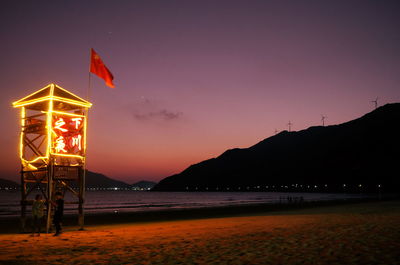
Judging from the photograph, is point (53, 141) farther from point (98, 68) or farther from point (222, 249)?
point (222, 249)

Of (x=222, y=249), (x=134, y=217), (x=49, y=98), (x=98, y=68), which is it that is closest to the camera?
(x=222, y=249)

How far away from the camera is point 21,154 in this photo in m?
17.9

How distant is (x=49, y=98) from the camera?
17125 mm

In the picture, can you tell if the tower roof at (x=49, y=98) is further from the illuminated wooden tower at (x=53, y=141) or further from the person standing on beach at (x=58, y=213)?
the person standing on beach at (x=58, y=213)

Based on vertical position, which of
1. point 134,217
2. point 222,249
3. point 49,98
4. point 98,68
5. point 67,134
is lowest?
point 134,217

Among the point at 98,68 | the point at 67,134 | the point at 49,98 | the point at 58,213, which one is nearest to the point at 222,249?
the point at 58,213

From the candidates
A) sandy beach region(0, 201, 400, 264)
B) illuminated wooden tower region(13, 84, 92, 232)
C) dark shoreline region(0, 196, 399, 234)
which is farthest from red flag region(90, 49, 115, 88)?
dark shoreline region(0, 196, 399, 234)

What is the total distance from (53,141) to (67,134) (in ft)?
2.47

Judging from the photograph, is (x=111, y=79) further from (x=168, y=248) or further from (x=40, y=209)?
(x=168, y=248)

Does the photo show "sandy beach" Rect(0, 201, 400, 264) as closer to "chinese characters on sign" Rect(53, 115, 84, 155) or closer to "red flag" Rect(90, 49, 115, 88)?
"chinese characters on sign" Rect(53, 115, 84, 155)

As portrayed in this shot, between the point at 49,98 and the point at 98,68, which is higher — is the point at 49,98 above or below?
below

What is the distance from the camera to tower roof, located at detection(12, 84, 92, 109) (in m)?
17.4

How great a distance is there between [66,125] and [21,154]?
2.88 metres

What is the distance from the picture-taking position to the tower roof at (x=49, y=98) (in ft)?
57.0
